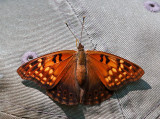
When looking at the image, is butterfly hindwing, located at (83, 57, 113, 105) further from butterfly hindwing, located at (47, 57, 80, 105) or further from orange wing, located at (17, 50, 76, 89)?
orange wing, located at (17, 50, 76, 89)

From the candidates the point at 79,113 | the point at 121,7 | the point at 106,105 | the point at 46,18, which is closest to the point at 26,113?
the point at 79,113

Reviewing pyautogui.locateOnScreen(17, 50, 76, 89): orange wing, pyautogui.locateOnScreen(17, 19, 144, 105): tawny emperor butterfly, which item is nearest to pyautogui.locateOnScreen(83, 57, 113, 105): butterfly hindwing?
pyautogui.locateOnScreen(17, 19, 144, 105): tawny emperor butterfly

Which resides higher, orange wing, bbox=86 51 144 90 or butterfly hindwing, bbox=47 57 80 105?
orange wing, bbox=86 51 144 90

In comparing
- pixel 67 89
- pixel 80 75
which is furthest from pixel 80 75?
pixel 67 89

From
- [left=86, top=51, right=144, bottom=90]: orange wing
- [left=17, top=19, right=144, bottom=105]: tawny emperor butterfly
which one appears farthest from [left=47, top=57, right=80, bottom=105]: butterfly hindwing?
[left=86, top=51, right=144, bottom=90]: orange wing

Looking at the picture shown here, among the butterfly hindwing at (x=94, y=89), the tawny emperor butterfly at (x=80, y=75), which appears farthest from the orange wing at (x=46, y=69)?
the butterfly hindwing at (x=94, y=89)

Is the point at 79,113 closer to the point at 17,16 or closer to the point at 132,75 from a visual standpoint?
the point at 132,75
